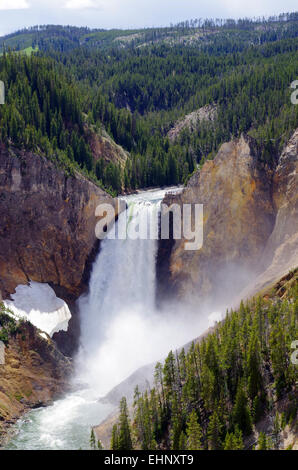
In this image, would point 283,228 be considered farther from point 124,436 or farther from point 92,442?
point 92,442

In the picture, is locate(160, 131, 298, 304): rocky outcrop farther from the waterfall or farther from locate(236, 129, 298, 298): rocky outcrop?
the waterfall

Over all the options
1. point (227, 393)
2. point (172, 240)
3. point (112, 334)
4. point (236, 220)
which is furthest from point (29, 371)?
point (236, 220)

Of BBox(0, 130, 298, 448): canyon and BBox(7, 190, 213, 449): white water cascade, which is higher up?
BBox(0, 130, 298, 448): canyon

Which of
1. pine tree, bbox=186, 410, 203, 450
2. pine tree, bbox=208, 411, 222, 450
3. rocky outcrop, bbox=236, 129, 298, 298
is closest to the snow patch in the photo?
rocky outcrop, bbox=236, 129, 298, 298

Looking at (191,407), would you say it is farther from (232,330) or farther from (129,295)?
(129,295)

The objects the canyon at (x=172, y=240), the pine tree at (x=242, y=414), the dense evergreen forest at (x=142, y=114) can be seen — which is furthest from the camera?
the dense evergreen forest at (x=142, y=114)

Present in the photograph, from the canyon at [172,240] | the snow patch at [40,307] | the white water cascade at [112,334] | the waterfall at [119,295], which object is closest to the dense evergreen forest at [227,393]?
the white water cascade at [112,334]

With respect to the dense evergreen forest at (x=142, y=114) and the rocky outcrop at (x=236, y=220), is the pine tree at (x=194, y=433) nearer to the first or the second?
the rocky outcrop at (x=236, y=220)
